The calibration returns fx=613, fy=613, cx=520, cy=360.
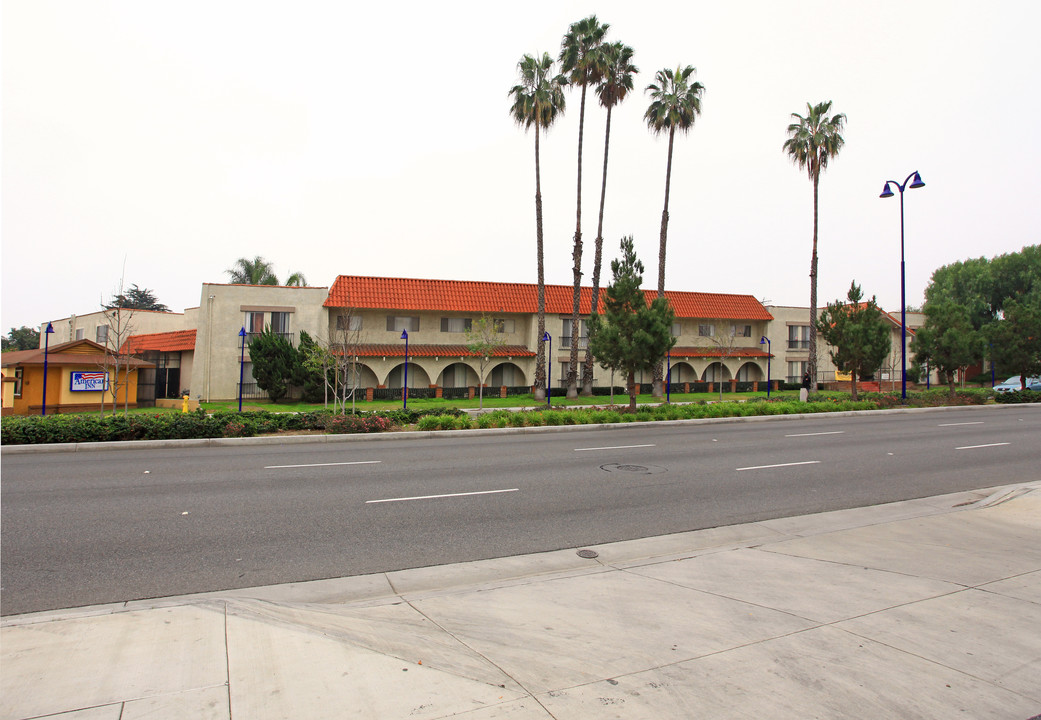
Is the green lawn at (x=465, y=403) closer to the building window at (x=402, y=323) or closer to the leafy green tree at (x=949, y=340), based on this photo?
the building window at (x=402, y=323)

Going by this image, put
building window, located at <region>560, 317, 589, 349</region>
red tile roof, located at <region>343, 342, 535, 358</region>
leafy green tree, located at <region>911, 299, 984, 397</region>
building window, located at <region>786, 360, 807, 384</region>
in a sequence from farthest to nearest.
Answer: building window, located at <region>786, 360, 807, 384</region> → building window, located at <region>560, 317, 589, 349</region> → red tile roof, located at <region>343, 342, 535, 358</region> → leafy green tree, located at <region>911, 299, 984, 397</region>

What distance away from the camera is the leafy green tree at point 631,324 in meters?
23.4

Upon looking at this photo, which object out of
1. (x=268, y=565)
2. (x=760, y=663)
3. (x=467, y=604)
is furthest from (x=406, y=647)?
(x=268, y=565)

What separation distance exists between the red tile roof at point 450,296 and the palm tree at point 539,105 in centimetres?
399

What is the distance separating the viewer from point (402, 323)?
1439 inches

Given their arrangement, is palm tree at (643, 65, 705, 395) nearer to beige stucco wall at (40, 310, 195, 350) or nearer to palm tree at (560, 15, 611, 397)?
palm tree at (560, 15, 611, 397)

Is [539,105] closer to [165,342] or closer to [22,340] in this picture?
[165,342]

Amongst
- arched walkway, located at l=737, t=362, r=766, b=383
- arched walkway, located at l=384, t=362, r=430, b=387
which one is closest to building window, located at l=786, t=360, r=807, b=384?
arched walkway, located at l=737, t=362, r=766, b=383

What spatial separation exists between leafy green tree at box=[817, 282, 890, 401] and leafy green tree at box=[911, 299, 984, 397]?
3.75 metres

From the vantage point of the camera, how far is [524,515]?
337 inches

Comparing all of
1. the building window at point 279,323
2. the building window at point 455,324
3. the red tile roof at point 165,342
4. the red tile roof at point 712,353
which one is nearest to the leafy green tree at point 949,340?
the red tile roof at point 712,353

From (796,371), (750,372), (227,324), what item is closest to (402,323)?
(227,324)

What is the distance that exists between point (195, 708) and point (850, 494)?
10.1 metres

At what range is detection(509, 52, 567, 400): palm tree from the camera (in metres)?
34.0
